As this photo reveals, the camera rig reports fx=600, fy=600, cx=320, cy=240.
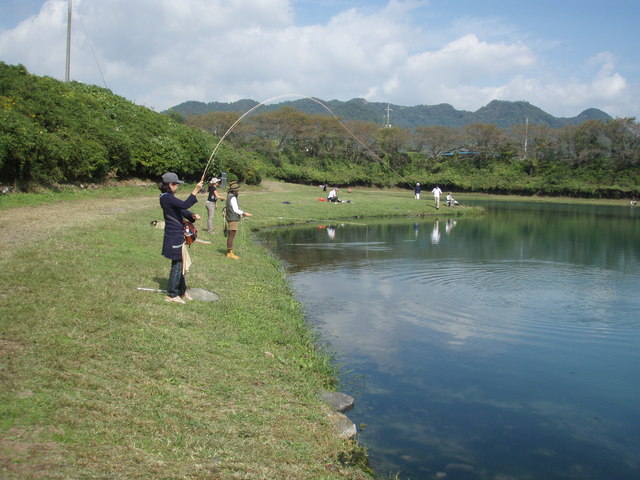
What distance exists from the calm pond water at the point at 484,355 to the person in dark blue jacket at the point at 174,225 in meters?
2.74

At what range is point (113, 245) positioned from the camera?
13672 mm

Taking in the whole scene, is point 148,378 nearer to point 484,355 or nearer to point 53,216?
point 484,355

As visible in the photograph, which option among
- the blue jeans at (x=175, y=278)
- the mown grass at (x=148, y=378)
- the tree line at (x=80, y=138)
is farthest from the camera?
the tree line at (x=80, y=138)

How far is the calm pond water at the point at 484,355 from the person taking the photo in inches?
256

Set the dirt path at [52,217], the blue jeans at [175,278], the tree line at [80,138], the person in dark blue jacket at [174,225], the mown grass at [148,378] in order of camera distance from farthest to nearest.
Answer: the tree line at [80,138] → the dirt path at [52,217] → the blue jeans at [175,278] → the person in dark blue jacket at [174,225] → the mown grass at [148,378]

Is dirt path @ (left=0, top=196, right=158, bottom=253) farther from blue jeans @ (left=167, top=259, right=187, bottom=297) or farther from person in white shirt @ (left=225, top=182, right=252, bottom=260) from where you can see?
person in white shirt @ (left=225, top=182, right=252, bottom=260)

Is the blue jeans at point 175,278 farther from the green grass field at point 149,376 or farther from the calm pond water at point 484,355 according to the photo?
the calm pond water at point 484,355

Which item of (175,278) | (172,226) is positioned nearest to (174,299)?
(175,278)

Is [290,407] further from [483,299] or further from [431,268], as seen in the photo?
[431,268]

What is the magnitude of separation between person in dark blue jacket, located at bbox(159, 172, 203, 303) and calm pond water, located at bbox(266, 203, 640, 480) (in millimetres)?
2743

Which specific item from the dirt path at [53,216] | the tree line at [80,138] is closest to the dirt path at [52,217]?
the dirt path at [53,216]

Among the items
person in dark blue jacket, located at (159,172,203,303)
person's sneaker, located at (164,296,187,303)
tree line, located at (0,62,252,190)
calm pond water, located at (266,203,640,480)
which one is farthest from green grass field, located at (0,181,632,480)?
tree line, located at (0,62,252,190)

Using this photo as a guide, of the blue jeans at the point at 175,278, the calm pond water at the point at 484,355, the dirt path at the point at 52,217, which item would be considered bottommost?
the calm pond water at the point at 484,355

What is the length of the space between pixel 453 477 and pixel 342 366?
310 cm
